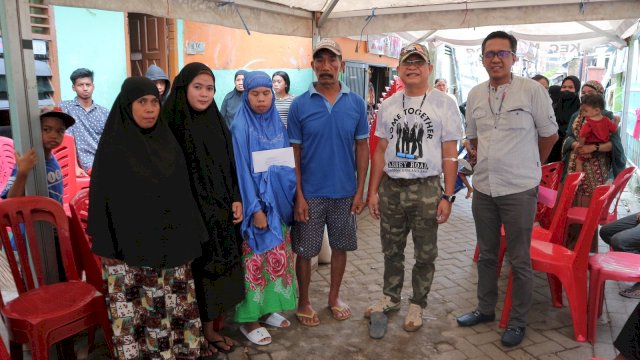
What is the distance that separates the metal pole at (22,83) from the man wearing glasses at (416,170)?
2.08m

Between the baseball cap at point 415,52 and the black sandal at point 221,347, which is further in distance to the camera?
the black sandal at point 221,347

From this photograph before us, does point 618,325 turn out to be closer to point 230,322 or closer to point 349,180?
point 349,180

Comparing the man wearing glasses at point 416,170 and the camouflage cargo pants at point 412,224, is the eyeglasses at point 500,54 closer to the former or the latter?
the man wearing glasses at point 416,170

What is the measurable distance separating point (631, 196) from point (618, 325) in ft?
15.7

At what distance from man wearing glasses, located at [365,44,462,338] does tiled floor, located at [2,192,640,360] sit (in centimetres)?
16

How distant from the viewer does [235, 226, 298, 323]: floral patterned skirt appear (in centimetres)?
310

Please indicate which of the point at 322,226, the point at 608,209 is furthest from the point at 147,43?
the point at 608,209

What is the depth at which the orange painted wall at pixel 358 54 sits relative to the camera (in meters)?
10.9

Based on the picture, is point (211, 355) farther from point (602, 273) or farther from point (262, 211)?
point (602, 273)

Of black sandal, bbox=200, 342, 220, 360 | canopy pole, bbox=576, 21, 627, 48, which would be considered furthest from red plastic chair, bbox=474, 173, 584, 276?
canopy pole, bbox=576, 21, 627, 48

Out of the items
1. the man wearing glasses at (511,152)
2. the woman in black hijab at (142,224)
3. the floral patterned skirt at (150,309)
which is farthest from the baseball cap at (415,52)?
the floral patterned skirt at (150,309)

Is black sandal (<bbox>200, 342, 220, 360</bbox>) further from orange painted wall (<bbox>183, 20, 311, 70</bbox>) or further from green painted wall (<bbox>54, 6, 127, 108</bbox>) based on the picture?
orange painted wall (<bbox>183, 20, 311, 70</bbox>)

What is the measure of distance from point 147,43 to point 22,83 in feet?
16.2

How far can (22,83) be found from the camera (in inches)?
103
